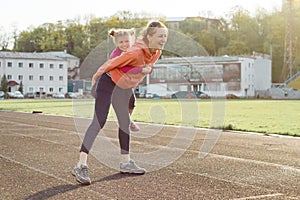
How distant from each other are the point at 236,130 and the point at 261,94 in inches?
2778

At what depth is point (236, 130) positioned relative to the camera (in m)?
15.8

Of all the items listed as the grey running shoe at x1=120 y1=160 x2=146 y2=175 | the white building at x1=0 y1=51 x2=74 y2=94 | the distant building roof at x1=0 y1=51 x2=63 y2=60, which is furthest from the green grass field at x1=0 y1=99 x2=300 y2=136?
the distant building roof at x1=0 y1=51 x2=63 y2=60

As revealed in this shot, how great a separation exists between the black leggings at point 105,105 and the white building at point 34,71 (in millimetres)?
94866

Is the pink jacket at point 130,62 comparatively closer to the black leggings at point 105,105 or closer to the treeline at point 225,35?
the black leggings at point 105,105

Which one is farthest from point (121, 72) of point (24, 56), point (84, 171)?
point (24, 56)

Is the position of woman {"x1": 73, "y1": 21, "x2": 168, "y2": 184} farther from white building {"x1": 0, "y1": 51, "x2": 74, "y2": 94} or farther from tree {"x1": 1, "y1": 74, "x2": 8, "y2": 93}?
white building {"x1": 0, "y1": 51, "x2": 74, "y2": 94}

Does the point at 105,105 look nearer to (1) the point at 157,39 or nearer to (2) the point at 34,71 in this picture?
(1) the point at 157,39

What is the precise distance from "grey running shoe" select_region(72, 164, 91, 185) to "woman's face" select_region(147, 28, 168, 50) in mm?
1628

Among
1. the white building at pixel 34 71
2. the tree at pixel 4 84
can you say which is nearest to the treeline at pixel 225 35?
the white building at pixel 34 71

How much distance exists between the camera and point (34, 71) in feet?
334

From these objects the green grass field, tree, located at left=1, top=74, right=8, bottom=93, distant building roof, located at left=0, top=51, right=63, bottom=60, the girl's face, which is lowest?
tree, located at left=1, top=74, right=8, bottom=93

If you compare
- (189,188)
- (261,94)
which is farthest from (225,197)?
(261,94)

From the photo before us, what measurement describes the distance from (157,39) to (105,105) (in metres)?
1.00

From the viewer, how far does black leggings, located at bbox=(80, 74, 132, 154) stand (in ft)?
20.3
